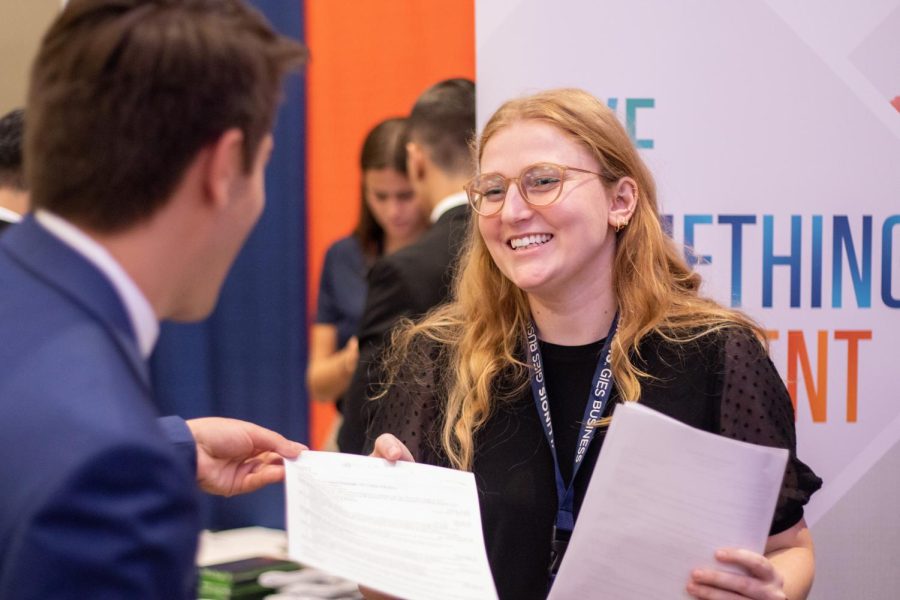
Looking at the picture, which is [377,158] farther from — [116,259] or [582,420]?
[116,259]

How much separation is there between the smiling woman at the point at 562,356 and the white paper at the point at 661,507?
10.1 inches

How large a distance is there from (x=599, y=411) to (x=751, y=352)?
0.35m

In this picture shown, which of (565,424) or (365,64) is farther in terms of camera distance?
(365,64)

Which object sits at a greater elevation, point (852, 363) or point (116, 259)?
point (116, 259)

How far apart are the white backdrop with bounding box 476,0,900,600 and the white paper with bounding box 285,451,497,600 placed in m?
1.21

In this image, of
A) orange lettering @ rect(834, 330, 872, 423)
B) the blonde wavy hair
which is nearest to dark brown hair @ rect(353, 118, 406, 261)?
the blonde wavy hair

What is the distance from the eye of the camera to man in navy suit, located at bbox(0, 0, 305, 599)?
0.86m

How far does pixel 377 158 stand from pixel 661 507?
8.37 ft

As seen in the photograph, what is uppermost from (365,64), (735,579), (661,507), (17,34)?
(17,34)

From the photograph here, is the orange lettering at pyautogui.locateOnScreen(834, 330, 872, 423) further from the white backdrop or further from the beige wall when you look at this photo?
the beige wall

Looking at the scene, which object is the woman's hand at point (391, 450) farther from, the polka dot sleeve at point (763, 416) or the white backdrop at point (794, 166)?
the white backdrop at point (794, 166)

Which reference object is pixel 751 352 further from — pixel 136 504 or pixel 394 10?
pixel 394 10

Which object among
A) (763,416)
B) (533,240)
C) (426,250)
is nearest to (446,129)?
(426,250)

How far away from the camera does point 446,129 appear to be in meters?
3.30
